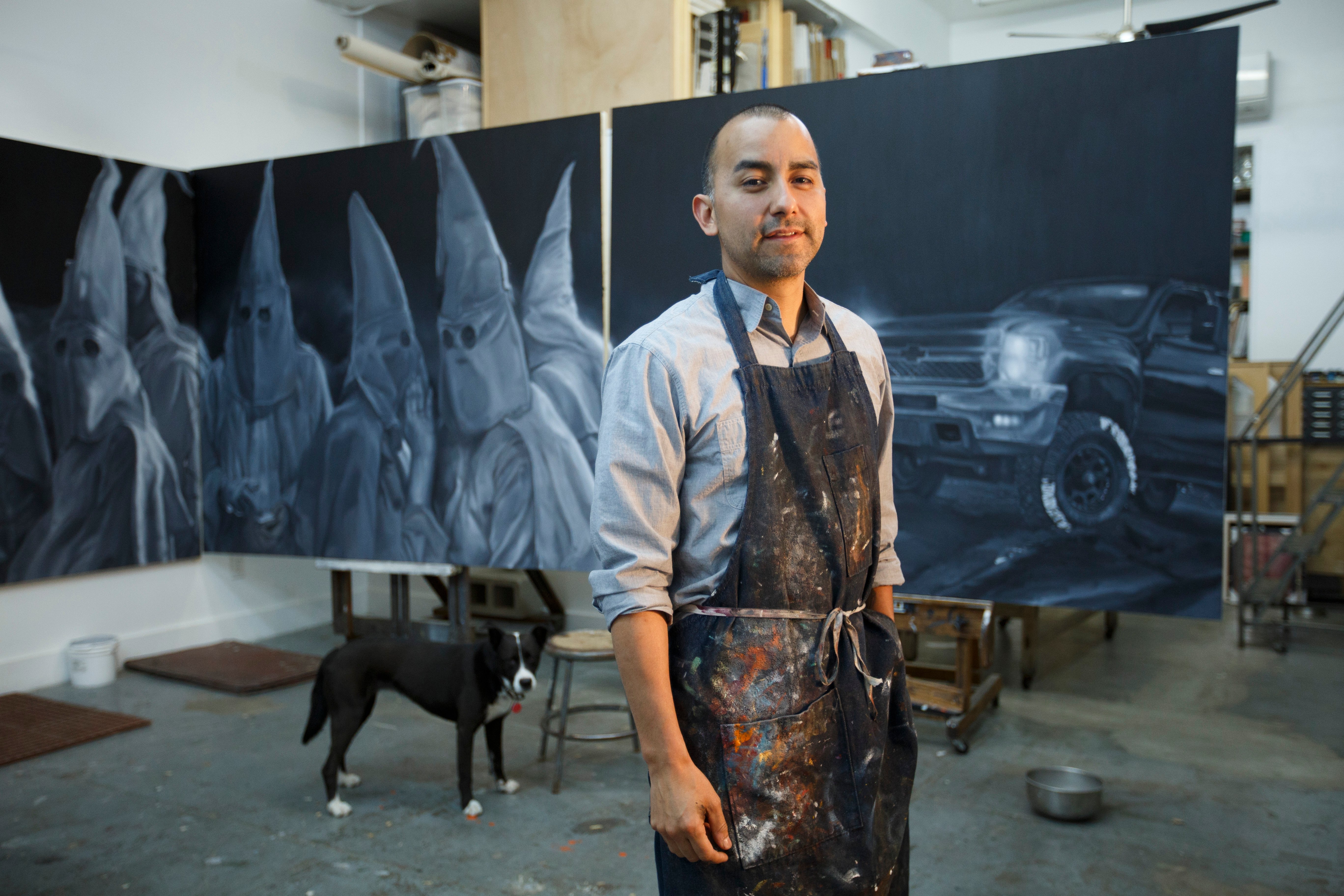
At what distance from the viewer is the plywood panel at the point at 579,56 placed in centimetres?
427

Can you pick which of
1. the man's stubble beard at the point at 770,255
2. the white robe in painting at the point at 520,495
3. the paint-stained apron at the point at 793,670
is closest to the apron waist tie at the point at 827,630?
the paint-stained apron at the point at 793,670

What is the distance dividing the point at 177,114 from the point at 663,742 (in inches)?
181

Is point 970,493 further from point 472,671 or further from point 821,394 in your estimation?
point 821,394

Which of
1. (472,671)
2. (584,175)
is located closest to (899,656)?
A: (472,671)

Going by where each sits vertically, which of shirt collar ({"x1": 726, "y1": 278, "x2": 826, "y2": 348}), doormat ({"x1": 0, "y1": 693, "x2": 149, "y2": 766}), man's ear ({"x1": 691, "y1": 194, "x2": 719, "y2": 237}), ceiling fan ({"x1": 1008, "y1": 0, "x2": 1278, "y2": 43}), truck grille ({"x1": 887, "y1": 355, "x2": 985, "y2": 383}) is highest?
ceiling fan ({"x1": 1008, "y1": 0, "x2": 1278, "y2": 43})

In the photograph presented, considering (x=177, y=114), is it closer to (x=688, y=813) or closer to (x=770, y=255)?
(x=770, y=255)

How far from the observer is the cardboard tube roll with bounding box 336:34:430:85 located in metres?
4.66

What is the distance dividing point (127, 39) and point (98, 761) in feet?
10.2

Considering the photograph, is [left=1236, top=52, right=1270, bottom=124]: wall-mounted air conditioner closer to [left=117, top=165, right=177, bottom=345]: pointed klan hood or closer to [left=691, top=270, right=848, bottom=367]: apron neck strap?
[left=691, top=270, right=848, bottom=367]: apron neck strap

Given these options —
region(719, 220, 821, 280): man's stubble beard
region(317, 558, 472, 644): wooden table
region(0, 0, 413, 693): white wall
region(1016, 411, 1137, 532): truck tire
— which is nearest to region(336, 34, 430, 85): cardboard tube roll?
region(0, 0, 413, 693): white wall

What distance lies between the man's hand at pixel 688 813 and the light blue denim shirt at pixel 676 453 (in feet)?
0.63

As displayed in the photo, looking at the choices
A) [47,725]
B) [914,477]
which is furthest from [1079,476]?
[47,725]

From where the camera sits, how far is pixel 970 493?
3.15m

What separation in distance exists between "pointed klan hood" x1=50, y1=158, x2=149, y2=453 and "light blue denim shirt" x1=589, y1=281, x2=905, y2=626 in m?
3.92
